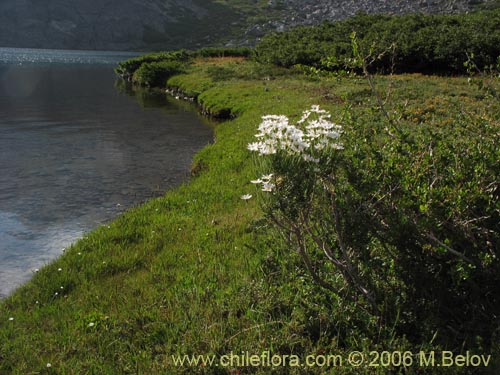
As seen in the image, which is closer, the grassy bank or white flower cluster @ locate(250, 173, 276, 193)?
white flower cluster @ locate(250, 173, 276, 193)

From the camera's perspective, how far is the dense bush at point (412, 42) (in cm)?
3516

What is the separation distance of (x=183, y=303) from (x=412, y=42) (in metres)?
36.6

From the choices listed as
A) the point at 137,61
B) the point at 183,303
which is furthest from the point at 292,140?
the point at 137,61

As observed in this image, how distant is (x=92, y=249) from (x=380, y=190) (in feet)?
19.2

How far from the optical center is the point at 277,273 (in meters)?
6.60

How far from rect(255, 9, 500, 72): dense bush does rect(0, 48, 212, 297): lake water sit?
41.8 feet

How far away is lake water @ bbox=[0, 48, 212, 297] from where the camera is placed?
10258 millimetres

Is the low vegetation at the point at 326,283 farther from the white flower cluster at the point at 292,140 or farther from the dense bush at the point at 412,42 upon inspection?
the dense bush at the point at 412,42

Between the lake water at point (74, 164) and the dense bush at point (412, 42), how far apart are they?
1275 centimetres

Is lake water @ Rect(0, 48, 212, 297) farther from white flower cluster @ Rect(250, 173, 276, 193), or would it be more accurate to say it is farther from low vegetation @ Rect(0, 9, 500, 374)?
white flower cluster @ Rect(250, 173, 276, 193)

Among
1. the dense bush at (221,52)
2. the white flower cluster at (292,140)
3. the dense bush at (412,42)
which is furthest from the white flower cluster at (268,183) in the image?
the dense bush at (221,52)

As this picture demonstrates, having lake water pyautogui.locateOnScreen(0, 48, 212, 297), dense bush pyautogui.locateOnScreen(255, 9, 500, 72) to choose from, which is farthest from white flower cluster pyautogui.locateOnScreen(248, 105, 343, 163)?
dense bush pyautogui.locateOnScreen(255, 9, 500, 72)

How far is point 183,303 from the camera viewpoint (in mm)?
6207

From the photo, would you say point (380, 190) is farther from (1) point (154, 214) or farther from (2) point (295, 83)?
(2) point (295, 83)
